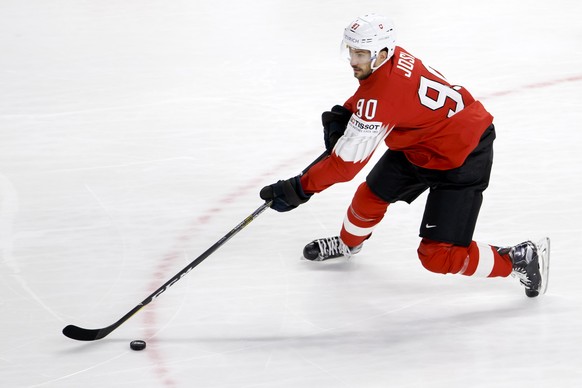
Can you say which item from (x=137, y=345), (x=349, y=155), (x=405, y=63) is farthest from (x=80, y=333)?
(x=405, y=63)

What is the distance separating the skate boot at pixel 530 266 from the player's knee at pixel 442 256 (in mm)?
260

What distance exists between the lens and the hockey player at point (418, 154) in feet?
11.6

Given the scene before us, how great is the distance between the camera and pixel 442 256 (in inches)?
147

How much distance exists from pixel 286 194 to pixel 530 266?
98 cm

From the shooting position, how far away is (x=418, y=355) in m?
3.54

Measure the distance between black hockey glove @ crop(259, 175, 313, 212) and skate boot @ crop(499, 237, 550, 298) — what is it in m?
0.83

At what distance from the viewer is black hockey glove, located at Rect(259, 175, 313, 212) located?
12.1ft

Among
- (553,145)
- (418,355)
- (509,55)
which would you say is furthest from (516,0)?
(418,355)

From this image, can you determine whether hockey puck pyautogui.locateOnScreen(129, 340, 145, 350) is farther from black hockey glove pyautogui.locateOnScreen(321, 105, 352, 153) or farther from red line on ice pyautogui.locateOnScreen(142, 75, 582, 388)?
black hockey glove pyautogui.locateOnScreen(321, 105, 352, 153)

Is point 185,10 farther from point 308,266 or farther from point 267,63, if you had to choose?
point 308,266

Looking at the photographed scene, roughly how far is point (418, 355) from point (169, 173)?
192cm

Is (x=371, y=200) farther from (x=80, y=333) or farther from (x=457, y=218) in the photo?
(x=80, y=333)

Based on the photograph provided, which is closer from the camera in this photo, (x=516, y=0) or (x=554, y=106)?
(x=554, y=106)

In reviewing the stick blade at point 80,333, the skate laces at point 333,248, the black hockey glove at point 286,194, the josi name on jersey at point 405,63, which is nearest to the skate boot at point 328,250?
the skate laces at point 333,248
